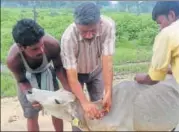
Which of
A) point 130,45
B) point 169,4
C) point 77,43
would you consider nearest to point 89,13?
point 77,43

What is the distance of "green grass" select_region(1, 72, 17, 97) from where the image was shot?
16.8ft

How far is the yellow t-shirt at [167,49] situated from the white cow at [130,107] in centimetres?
47

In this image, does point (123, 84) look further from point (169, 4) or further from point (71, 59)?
point (169, 4)

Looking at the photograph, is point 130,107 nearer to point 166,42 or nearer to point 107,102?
point 107,102

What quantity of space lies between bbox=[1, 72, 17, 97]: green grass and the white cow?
98.0 inches

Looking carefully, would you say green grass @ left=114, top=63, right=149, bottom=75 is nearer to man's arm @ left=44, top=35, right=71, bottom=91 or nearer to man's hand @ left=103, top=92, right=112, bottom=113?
man's arm @ left=44, top=35, right=71, bottom=91

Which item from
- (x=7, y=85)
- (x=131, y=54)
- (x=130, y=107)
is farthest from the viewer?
(x=7, y=85)

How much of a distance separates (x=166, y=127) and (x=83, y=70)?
614 millimetres

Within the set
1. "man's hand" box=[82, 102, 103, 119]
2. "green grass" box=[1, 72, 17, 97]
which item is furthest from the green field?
"man's hand" box=[82, 102, 103, 119]

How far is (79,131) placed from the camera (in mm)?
3049

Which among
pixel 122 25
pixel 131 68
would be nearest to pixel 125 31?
pixel 122 25

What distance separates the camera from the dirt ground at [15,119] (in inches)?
165

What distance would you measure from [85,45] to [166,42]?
674 millimetres

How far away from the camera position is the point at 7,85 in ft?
17.0
